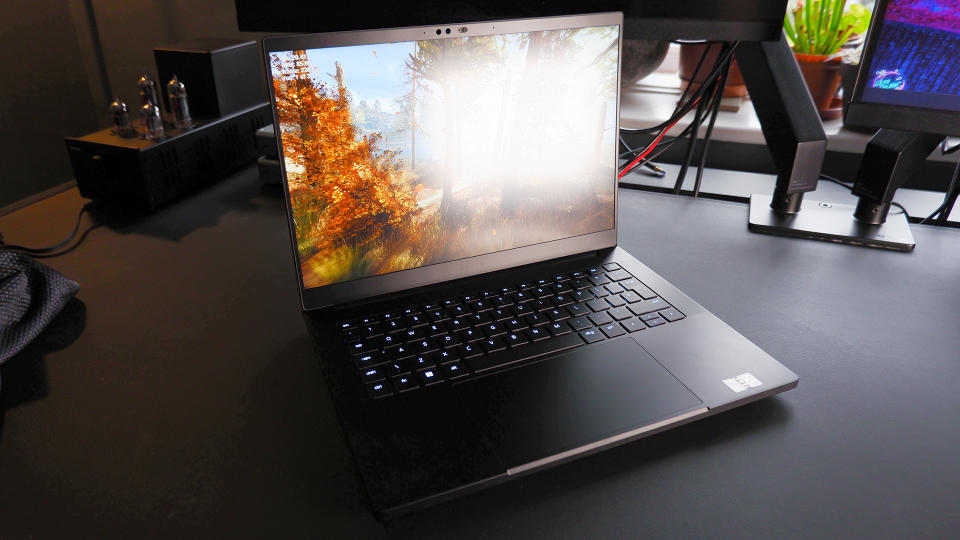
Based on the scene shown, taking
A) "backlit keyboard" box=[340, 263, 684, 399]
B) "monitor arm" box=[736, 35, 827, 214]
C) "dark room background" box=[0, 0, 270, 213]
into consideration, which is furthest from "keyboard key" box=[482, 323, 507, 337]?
"dark room background" box=[0, 0, 270, 213]

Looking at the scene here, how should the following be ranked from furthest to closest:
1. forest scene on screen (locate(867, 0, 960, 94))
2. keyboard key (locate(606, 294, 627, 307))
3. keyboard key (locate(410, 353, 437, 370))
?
forest scene on screen (locate(867, 0, 960, 94))
keyboard key (locate(606, 294, 627, 307))
keyboard key (locate(410, 353, 437, 370))

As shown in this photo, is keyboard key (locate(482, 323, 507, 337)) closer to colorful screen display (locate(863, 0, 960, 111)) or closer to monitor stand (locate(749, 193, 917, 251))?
monitor stand (locate(749, 193, 917, 251))

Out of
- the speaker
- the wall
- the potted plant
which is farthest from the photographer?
the wall

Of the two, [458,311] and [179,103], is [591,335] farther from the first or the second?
[179,103]

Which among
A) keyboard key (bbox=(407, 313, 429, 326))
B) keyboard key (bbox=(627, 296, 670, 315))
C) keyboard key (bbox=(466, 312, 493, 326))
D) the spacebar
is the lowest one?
the spacebar

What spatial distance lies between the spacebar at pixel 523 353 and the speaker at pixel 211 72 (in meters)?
0.72

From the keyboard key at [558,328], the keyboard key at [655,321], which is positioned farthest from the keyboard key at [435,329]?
the keyboard key at [655,321]

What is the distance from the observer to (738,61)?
918 millimetres

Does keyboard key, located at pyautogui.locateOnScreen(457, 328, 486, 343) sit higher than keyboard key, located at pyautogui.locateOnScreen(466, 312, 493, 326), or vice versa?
keyboard key, located at pyautogui.locateOnScreen(466, 312, 493, 326)

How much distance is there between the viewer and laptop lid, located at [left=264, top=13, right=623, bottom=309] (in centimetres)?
59

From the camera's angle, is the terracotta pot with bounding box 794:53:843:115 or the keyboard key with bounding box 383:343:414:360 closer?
the keyboard key with bounding box 383:343:414:360

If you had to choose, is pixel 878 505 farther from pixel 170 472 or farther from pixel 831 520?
pixel 170 472

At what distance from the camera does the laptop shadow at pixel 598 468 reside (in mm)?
437

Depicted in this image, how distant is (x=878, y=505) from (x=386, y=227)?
0.48 meters
